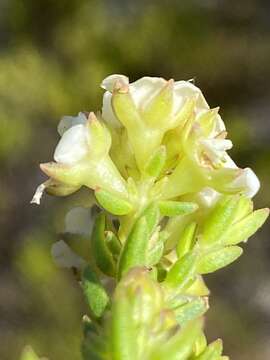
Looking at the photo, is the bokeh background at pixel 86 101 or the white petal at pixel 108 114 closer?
the white petal at pixel 108 114

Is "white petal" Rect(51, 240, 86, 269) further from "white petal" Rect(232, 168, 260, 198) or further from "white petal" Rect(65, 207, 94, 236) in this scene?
"white petal" Rect(232, 168, 260, 198)

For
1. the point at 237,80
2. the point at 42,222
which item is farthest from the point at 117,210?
the point at 237,80

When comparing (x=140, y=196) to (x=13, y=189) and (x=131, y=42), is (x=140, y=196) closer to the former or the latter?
(x=131, y=42)

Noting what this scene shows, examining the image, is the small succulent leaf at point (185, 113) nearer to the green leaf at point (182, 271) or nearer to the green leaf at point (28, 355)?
the green leaf at point (182, 271)

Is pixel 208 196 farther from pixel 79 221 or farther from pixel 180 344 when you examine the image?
pixel 180 344

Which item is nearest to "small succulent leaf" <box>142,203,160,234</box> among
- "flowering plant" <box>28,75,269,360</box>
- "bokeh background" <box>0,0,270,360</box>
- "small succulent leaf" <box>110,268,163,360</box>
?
"flowering plant" <box>28,75,269,360</box>

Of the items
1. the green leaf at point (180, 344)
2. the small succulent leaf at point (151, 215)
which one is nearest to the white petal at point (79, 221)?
the small succulent leaf at point (151, 215)
